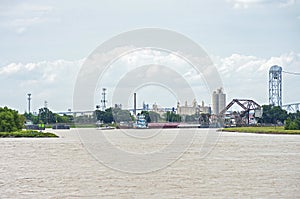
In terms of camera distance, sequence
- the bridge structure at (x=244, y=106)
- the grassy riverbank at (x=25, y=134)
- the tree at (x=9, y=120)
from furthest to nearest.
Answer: the bridge structure at (x=244, y=106) → the tree at (x=9, y=120) → the grassy riverbank at (x=25, y=134)

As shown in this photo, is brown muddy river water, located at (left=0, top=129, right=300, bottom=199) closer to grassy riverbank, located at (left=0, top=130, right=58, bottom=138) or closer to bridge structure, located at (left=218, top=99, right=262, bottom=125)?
grassy riverbank, located at (left=0, top=130, right=58, bottom=138)

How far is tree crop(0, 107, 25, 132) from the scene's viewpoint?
72375 millimetres

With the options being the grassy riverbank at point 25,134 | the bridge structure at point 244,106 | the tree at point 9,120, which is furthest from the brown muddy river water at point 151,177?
the bridge structure at point 244,106

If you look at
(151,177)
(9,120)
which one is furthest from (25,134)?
(151,177)

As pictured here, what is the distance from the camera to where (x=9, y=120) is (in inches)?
2872

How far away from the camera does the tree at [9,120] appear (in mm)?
72375

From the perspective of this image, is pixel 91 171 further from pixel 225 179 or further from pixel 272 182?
pixel 272 182

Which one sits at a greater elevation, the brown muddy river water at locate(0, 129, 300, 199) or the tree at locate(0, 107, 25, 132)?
the tree at locate(0, 107, 25, 132)

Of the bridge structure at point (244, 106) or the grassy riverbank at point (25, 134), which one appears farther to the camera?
the bridge structure at point (244, 106)

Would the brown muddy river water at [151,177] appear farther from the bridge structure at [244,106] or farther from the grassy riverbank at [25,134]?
the bridge structure at [244,106]

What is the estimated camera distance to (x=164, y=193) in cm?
2227

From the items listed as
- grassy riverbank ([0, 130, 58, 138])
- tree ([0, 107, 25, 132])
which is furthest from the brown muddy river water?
tree ([0, 107, 25, 132])

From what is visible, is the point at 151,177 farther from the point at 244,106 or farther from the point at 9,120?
the point at 244,106

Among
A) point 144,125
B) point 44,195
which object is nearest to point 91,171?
point 44,195
